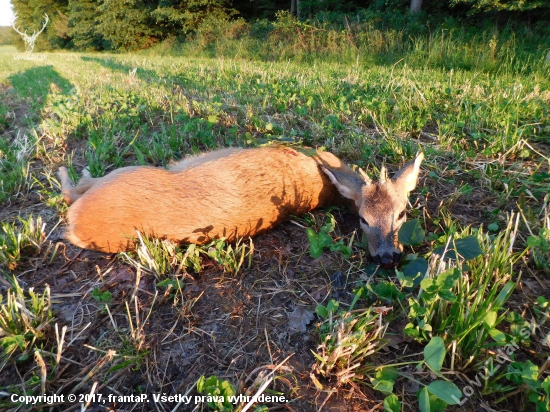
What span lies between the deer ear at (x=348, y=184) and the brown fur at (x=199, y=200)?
0.16 m

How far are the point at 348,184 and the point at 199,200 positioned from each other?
126 centimetres

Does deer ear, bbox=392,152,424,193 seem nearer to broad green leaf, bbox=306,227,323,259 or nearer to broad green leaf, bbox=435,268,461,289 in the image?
broad green leaf, bbox=306,227,323,259

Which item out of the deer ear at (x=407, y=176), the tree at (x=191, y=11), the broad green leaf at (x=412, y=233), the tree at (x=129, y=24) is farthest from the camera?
the tree at (x=129, y=24)

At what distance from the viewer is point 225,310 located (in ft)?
7.23

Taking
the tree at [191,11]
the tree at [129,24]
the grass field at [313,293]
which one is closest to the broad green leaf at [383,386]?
the grass field at [313,293]

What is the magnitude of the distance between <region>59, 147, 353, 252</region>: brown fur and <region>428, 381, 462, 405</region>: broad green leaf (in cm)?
163

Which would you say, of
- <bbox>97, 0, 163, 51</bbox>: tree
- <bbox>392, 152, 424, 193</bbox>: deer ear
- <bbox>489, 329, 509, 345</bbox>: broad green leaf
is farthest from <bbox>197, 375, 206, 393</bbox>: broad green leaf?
<bbox>97, 0, 163, 51</bbox>: tree

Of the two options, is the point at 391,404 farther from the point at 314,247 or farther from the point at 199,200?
the point at 199,200

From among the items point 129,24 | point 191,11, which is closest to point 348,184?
point 191,11

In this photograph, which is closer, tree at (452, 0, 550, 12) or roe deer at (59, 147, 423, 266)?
roe deer at (59, 147, 423, 266)

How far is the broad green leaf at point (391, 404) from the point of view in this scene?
154 cm

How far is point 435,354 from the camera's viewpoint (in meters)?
1.59

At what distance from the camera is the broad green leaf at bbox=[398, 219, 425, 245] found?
2381mm

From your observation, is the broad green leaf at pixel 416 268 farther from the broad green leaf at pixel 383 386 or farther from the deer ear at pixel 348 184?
the deer ear at pixel 348 184
